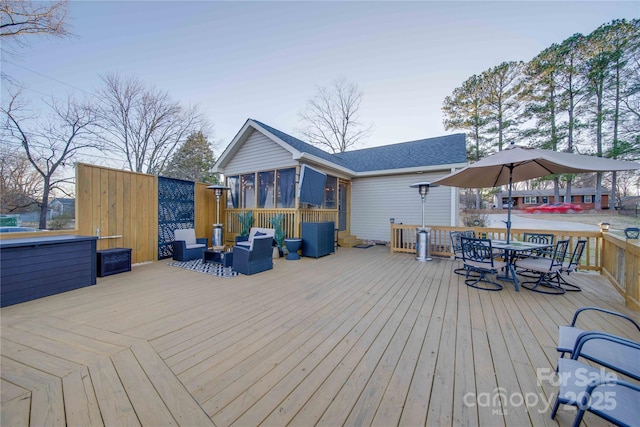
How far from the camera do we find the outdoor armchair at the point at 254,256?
5.00 metres

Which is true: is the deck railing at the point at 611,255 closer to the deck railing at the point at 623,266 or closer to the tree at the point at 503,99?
the deck railing at the point at 623,266

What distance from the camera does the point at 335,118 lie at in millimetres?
19062

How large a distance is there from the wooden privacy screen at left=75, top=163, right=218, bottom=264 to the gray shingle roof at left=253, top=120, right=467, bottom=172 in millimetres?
4048

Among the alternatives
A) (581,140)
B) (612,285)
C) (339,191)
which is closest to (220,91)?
(339,191)

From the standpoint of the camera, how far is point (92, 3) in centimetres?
751

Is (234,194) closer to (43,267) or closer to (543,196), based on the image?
(43,267)

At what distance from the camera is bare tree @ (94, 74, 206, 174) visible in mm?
13766

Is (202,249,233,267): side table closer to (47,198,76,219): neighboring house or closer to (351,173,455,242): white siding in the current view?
(47,198,76,219): neighboring house

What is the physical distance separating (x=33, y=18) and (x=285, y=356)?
43.4 ft

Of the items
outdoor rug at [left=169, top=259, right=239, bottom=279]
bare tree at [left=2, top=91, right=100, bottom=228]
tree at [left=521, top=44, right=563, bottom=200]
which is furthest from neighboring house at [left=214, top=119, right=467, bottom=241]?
tree at [left=521, top=44, right=563, bottom=200]

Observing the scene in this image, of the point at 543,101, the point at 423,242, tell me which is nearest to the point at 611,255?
the point at 423,242

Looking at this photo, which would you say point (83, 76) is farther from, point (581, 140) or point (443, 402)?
point (581, 140)

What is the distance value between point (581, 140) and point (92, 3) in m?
26.5

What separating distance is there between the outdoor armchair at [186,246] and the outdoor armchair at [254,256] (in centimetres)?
193
